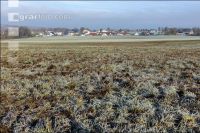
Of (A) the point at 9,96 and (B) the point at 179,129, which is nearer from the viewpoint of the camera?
(B) the point at 179,129

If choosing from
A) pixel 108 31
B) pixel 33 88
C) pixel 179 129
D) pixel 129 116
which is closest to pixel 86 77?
pixel 33 88

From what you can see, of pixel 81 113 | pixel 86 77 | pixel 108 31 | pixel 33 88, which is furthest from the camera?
pixel 108 31

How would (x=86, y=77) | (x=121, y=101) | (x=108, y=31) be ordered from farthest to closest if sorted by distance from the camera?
(x=108, y=31) → (x=86, y=77) → (x=121, y=101)

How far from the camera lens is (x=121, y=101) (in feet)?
40.2

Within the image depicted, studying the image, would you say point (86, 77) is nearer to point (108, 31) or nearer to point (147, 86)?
point (147, 86)

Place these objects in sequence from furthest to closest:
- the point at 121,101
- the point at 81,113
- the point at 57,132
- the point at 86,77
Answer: the point at 86,77 < the point at 121,101 < the point at 81,113 < the point at 57,132

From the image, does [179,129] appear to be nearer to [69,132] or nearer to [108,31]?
[69,132]

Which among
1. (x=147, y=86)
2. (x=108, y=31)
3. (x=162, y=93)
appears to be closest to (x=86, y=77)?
(x=147, y=86)

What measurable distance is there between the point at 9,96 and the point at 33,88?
133cm

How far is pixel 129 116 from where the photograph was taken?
10711 mm

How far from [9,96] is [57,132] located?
4999mm

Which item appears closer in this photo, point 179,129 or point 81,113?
point 179,129

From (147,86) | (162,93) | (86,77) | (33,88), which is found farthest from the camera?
(86,77)

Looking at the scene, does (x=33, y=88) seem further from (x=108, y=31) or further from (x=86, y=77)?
(x=108, y=31)
